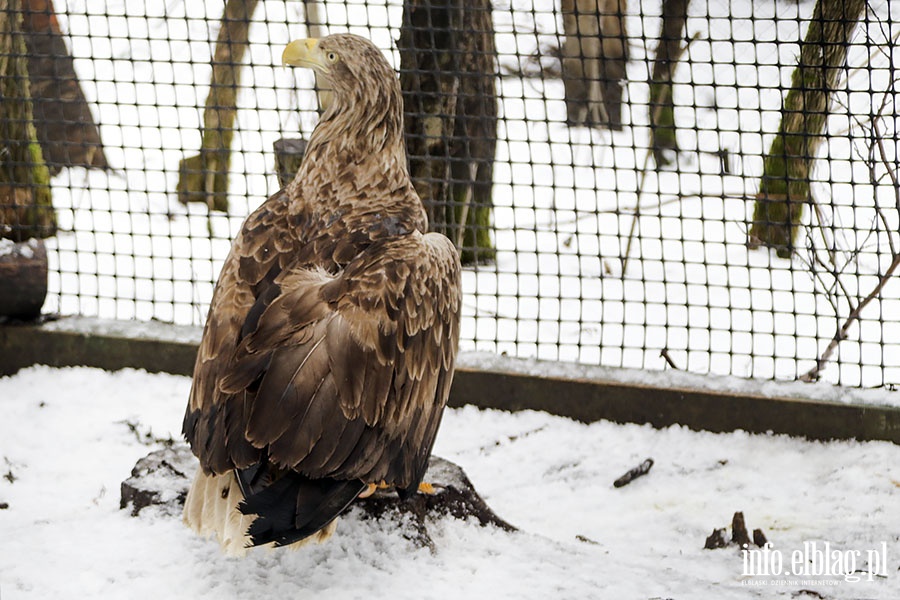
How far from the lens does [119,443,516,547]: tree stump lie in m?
3.33

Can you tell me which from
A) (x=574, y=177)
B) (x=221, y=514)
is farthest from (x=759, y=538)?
(x=574, y=177)

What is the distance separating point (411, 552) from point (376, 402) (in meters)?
0.50

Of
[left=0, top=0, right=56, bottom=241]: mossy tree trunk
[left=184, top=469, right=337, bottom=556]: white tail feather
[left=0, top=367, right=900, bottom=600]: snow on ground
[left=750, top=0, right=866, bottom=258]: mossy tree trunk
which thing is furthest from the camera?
[left=0, top=0, right=56, bottom=241]: mossy tree trunk

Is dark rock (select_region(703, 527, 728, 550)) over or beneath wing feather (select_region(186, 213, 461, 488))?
beneath

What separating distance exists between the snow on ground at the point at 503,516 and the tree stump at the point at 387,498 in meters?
0.04

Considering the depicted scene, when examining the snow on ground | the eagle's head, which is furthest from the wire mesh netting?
the eagle's head

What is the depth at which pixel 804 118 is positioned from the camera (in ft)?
15.6

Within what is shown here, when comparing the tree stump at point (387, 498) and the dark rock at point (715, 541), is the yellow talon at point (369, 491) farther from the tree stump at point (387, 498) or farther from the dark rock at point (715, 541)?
the dark rock at point (715, 541)

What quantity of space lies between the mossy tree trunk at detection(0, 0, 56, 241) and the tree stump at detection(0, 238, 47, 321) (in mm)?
293

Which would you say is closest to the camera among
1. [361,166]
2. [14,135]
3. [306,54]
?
[361,166]

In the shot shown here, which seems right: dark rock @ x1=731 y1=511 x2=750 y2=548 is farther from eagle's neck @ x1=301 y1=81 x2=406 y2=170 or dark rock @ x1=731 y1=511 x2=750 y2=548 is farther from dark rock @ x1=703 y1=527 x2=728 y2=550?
eagle's neck @ x1=301 y1=81 x2=406 y2=170

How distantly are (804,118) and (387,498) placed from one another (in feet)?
8.35

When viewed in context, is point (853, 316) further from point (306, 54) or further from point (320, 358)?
point (320, 358)

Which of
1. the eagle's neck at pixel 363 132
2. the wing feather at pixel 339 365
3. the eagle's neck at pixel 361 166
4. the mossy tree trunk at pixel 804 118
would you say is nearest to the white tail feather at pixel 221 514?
the wing feather at pixel 339 365
